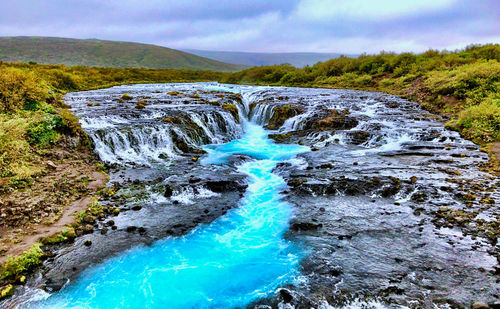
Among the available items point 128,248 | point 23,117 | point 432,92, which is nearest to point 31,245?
point 128,248

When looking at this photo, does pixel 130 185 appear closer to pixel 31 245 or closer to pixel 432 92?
pixel 31 245

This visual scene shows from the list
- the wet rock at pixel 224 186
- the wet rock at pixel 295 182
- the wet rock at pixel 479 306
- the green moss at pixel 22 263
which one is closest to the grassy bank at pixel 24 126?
the green moss at pixel 22 263

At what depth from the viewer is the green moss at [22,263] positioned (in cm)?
686

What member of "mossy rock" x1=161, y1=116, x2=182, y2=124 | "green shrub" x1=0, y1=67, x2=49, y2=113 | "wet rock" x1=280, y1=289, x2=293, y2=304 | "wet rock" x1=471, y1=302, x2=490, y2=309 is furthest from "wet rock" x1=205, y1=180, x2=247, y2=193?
"green shrub" x1=0, y1=67, x2=49, y2=113

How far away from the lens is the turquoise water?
6.79m

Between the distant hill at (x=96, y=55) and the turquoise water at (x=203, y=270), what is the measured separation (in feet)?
464

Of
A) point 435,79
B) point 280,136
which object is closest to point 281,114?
point 280,136

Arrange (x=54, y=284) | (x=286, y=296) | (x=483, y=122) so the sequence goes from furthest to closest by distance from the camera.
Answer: (x=483, y=122) → (x=54, y=284) → (x=286, y=296)

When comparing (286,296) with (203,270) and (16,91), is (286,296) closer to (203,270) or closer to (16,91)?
(203,270)

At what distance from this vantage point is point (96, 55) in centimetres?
14762

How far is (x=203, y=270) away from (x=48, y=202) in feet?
22.1

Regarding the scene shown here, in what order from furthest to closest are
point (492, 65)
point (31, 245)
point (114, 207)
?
point (492, 65) → point (114, 207) → point (31, 245)

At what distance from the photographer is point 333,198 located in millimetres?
11516

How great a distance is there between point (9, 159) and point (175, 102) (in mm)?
18292
